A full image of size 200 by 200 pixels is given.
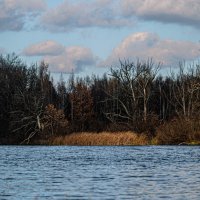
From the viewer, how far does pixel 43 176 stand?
104 feet

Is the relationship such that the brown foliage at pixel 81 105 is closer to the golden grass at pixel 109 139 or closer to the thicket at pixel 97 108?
the thicket at pixel 97 108

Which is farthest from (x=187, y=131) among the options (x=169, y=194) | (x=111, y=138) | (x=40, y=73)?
(x=40, y=73)

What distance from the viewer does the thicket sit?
7956 centimetres

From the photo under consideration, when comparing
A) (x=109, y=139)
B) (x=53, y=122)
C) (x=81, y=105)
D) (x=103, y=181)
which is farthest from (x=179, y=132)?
(x=103, y=181)

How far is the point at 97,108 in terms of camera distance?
131 m

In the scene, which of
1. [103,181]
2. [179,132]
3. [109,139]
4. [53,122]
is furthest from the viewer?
[53,122]

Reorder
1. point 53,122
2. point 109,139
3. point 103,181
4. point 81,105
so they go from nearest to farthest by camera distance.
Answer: point 103,181, point 109,139, point 53,122, point 81,105

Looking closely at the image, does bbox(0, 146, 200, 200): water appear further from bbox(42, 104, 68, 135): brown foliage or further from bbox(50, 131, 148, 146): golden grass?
bbox(42, 104, 68, 135): brown foliage

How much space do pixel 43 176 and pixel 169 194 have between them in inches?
392

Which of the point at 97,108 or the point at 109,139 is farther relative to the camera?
the point at 97,108

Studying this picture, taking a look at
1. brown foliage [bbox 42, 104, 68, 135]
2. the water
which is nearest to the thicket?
brown foliage [bbox 42, 104, 68, 135]

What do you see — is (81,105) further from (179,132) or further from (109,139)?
(179,132)

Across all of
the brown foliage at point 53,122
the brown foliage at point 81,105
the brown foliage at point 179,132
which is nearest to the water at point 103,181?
the brown foliage at point 179,132

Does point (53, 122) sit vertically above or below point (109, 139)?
above
